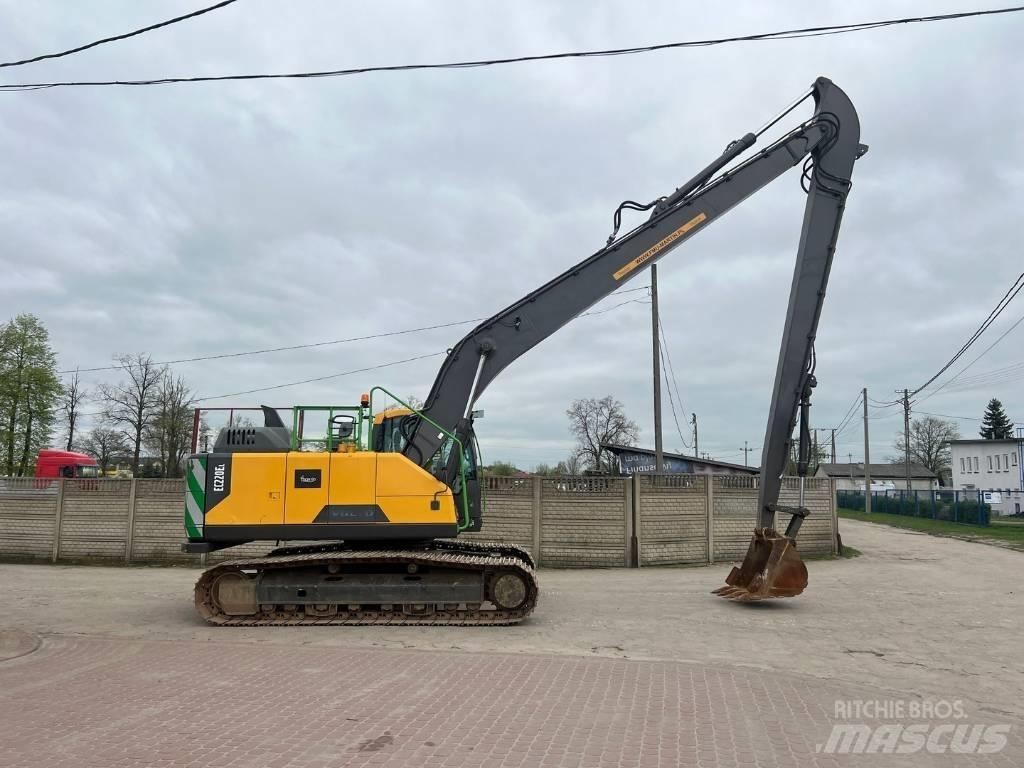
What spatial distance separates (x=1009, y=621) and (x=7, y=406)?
142 ft

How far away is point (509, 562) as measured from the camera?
973cm

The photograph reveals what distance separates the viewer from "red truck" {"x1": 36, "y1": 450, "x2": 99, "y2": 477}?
32.6 metres

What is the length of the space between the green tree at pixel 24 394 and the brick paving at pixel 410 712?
36838 millimetres

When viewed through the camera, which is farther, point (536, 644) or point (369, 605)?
point (369, 605)

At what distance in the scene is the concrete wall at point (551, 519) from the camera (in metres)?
15.7

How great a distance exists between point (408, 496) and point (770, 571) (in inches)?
208

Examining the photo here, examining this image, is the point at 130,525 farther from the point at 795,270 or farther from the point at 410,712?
the point at 795,270

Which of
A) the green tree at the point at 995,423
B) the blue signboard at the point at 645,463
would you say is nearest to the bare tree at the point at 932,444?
the green tree at the point at 995,423

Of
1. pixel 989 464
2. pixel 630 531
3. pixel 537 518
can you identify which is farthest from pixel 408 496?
pixel 989 464

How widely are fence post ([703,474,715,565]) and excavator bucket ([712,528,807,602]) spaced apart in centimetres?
494

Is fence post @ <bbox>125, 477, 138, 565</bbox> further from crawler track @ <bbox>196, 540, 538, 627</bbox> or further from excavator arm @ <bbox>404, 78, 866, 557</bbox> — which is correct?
excavator arm @ <bbox>404, 78, 866, 557</bbox>

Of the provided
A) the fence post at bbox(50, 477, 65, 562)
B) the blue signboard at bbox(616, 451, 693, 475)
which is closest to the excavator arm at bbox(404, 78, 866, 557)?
the fence post at bbox(50, 477, 65, 562)

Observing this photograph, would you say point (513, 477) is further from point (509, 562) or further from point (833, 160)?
point (833, 160)

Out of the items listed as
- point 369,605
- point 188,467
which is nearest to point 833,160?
point 369,605
